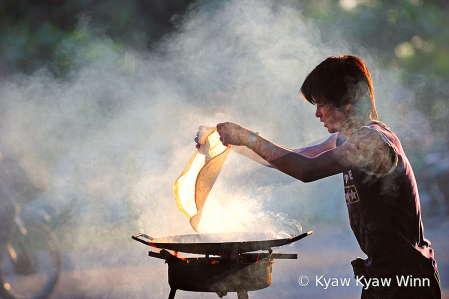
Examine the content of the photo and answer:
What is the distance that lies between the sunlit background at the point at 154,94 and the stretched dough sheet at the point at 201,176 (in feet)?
4.83

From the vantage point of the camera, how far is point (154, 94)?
416cm

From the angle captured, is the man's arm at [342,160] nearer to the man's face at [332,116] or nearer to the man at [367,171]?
the man at [367,171]

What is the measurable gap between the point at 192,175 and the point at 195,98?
2627 mm

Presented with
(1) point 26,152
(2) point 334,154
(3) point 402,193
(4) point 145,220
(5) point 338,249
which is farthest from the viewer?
(5) point 338,249

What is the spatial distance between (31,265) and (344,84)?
4.33 meters

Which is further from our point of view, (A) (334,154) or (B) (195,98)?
(B) (195,98)

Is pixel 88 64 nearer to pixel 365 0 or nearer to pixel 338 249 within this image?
pixel 365 0

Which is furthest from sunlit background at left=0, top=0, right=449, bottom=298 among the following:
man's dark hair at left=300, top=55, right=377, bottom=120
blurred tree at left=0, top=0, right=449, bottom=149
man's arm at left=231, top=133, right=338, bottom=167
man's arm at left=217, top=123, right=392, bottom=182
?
man's arm at left=217, top=123, right=392, bottom=182

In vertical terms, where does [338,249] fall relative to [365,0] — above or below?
below

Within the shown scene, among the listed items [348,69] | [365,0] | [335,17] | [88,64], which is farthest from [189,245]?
[365,0]

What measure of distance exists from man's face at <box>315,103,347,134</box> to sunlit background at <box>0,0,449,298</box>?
1889mm

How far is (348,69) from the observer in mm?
1320

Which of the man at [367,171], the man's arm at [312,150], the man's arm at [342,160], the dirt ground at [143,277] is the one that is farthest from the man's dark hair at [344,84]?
the dirt ground at [143,277]

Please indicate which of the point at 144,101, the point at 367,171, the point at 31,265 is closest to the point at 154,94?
the point at 144,101
